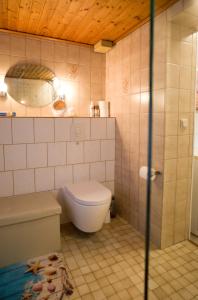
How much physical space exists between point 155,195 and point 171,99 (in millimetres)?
830

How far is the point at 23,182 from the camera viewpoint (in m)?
2.00

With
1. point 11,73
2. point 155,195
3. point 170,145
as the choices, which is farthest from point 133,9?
point 155,195

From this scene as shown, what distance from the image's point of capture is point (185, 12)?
1471mm

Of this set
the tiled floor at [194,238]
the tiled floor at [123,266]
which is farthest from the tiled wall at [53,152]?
the tiled floor at [194,238]

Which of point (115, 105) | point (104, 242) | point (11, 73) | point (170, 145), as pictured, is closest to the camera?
point (170, 145)

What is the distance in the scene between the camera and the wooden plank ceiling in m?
1.62

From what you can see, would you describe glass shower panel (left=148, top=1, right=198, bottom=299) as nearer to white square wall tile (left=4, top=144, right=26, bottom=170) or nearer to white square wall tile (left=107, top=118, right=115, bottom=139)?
white square wall tile (left=107, top=118, right=115, bottom=139)

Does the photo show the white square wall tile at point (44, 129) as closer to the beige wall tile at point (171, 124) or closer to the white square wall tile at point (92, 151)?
the white square wall tile at point (92, 151)

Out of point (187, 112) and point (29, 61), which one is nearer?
point (187, 112)

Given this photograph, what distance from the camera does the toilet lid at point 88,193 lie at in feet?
5.61

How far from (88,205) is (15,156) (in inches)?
33.6

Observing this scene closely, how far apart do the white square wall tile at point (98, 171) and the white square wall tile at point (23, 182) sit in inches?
26.1

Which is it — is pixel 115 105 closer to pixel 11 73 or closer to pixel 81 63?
pixel 81 63

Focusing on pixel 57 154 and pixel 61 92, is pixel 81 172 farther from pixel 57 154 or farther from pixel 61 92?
pixel 61 92
